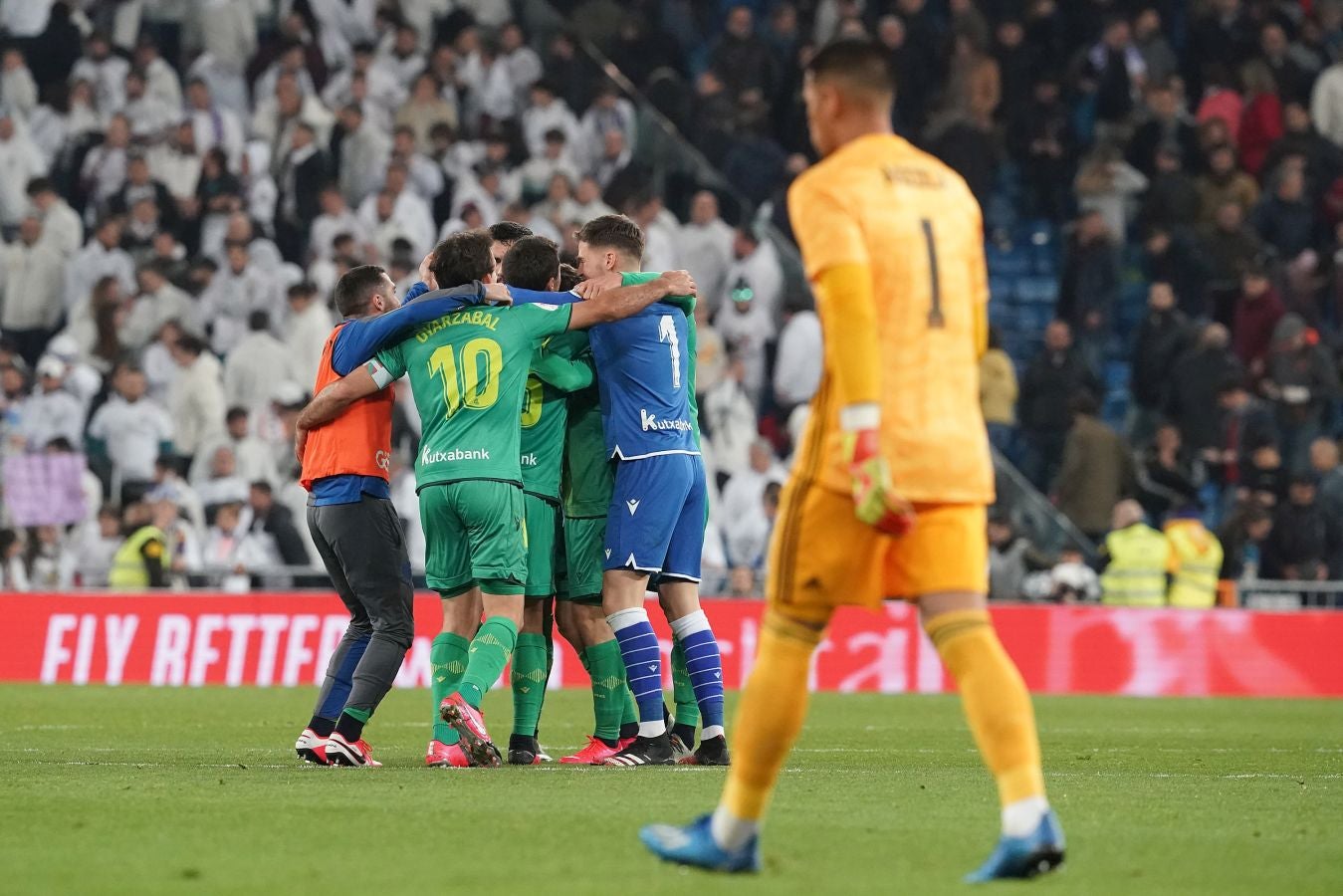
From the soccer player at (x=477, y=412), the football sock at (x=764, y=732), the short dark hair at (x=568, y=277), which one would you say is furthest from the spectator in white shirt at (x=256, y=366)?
the football sock at (x=764, y=732)

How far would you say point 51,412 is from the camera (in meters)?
20.8

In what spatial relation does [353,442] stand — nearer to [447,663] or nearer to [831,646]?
[447,663]

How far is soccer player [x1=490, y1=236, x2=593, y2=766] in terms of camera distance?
1020cm

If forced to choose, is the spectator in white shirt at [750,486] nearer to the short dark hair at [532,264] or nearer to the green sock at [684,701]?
the green sock at [684,701]

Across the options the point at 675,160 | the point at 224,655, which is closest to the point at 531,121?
the point at 675,160

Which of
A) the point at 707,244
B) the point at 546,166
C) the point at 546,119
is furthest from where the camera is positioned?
the point at 546,119

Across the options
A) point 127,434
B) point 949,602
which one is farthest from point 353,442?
point 127,434

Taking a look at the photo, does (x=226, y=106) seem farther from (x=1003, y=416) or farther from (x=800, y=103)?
(x=1003, y=416)

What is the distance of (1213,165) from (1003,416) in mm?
4660

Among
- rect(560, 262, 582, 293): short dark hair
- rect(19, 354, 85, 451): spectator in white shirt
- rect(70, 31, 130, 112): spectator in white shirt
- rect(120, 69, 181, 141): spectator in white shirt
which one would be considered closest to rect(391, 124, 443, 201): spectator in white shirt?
rect(120, 69, 181, 141): spectator in white shirt

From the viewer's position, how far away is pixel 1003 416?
21.7 metres

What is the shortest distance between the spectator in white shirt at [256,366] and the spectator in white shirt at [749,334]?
14.3ft

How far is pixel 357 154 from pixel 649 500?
46.7 ft

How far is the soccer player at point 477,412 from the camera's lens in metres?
9.68
